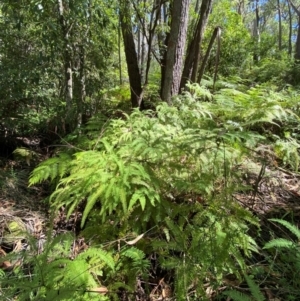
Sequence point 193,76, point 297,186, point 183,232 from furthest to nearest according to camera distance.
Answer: point 193,76 < point 297,186 < point 183,232

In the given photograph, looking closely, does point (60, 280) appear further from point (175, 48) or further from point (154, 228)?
point (175, 48)

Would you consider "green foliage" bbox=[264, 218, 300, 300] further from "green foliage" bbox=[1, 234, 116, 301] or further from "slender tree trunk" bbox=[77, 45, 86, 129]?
"slender tree trunk" bbox=[77, 45, 86, 129]

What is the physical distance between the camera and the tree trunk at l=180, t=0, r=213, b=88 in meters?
4.09

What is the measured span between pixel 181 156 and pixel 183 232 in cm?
79

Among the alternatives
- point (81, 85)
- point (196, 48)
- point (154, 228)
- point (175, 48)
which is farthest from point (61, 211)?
point (196, 48)

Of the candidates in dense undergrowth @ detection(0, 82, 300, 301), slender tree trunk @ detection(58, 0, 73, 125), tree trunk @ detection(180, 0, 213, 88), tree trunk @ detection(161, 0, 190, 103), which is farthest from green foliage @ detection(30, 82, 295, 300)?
tree trunk @ detection(180, 0, 213, 88)

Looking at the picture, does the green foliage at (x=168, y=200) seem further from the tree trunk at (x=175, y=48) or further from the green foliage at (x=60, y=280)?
the tree trunk at (x=175, y=48)

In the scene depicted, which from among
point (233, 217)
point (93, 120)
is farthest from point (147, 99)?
point (233, 217)

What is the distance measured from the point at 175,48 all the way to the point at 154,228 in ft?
8.86

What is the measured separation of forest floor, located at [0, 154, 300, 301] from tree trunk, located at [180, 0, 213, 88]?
78.4 inches

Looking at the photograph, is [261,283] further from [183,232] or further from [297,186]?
[297,186]

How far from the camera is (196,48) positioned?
409 cm

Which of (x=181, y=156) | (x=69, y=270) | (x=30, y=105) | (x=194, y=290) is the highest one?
(x=30, y=105)

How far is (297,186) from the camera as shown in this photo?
109 inches
